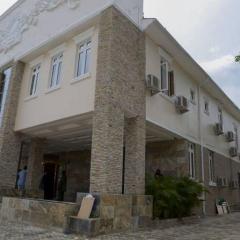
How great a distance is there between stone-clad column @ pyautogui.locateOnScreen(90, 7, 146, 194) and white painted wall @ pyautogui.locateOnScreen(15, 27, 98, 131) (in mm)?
596

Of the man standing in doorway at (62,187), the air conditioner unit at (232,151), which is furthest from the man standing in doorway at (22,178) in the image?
the air conditioner unit at (232,151)

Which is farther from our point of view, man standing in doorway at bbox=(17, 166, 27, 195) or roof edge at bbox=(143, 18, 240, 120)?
man standing in doorway at bbox=(17, 166, 27, 195)

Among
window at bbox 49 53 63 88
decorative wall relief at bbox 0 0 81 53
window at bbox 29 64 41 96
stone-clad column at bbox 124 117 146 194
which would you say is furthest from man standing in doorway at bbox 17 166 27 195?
decorative wall relief at bbox 0 0 81 53

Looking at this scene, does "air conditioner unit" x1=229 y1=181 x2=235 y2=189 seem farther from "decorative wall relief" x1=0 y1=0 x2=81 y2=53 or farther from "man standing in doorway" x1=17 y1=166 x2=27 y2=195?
"decorative wall relief" x1=0 y1=0 x2=81 y2=53

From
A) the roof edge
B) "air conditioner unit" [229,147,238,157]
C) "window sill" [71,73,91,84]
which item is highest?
the roof edge

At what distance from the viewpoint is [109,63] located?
29.9 feet

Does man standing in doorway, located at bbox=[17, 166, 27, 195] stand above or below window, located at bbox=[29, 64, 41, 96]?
below

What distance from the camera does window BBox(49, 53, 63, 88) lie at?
11499 millimetres

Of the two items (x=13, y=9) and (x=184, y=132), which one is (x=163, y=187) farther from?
(x=13, y=9)

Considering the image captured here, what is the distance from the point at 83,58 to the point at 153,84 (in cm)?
262

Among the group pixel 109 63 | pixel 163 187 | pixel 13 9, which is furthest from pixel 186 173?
pixel 13 9

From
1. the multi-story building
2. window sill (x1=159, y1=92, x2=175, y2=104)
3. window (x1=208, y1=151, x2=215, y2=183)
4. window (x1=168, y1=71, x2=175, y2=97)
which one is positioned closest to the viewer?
the multi-story building

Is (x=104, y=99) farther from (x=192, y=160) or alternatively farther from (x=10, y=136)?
(x=192, y=160)

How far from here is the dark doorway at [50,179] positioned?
685 inches
